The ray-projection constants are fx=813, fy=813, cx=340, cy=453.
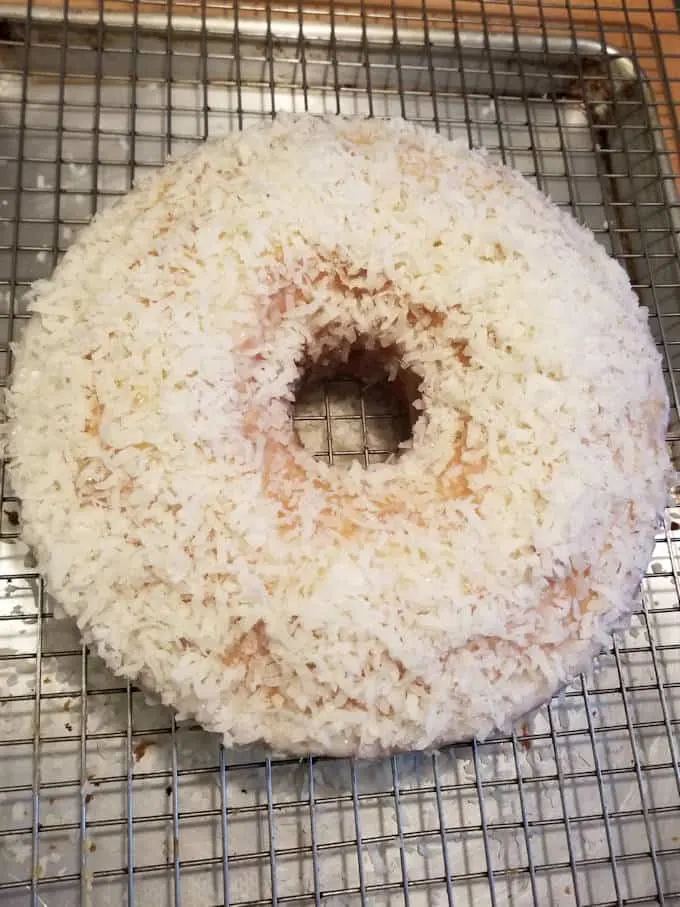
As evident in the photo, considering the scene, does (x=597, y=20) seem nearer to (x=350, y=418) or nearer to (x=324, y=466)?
(x=350, y=418)

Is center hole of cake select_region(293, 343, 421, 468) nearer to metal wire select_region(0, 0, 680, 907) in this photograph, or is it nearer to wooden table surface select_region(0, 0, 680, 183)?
metal wire select_region(0, 0, 680, 907)

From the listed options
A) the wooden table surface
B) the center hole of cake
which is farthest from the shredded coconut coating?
the wooden table surface

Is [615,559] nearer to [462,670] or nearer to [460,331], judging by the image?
[462,670]

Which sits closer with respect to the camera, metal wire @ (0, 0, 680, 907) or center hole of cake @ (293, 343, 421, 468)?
metal wire @ (0, 0, 680, 907)

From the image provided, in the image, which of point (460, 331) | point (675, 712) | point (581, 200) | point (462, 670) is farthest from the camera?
point (581, 200)

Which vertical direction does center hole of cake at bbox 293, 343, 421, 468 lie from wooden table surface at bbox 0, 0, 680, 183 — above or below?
below

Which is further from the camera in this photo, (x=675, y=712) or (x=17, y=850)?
(x=675, y=712)

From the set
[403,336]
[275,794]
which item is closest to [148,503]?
[403,336]
